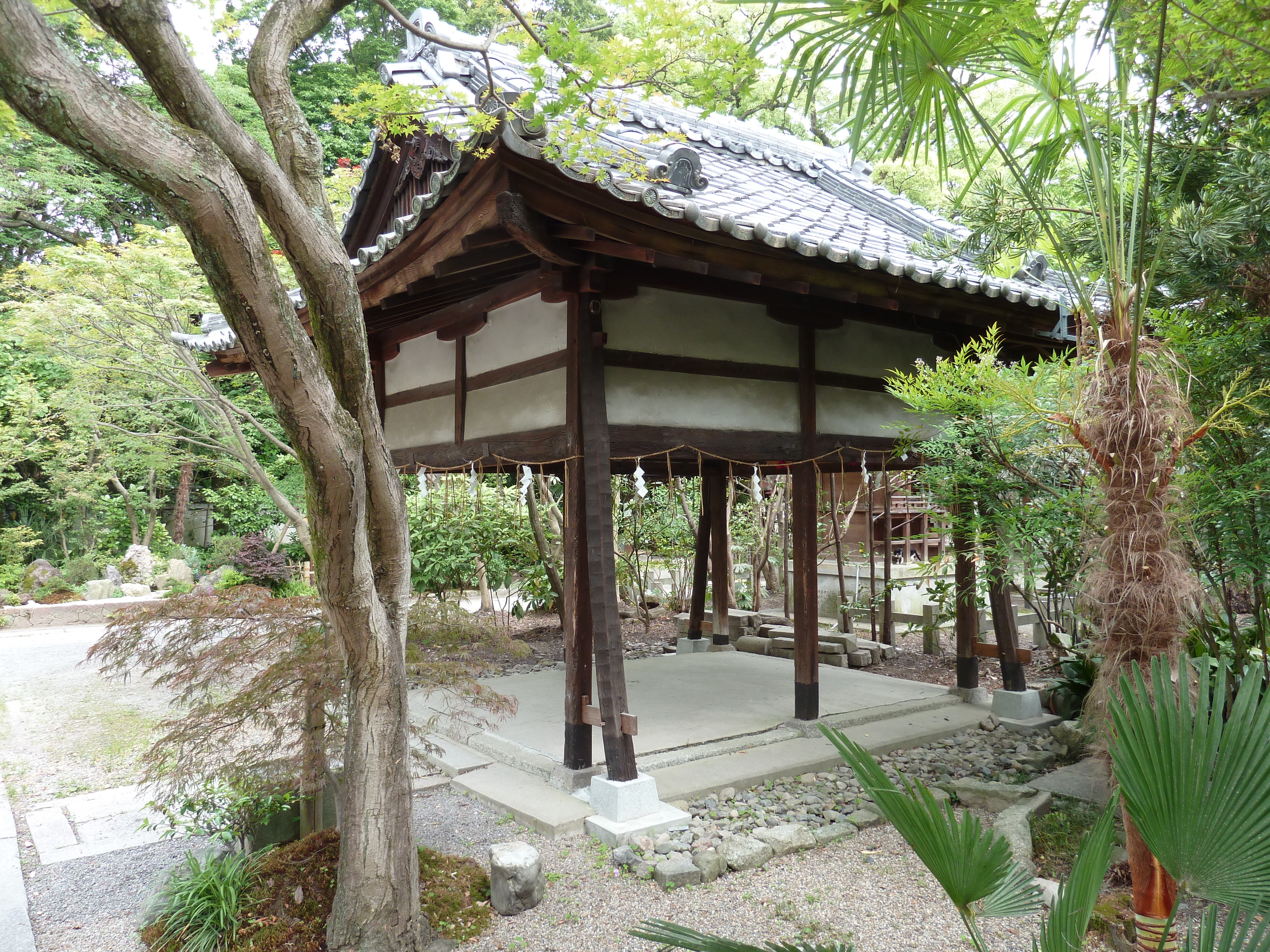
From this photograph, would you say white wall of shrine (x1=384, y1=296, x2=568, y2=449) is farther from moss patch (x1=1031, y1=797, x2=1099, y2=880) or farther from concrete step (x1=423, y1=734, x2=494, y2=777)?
moss patch (x1=1031, y1=797, x2=1099, y2=880)

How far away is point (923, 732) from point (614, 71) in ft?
15.4

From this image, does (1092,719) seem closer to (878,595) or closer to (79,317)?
(878,595)

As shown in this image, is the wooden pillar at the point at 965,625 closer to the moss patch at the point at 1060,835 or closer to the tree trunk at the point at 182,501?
the moss patch at the point at 1060,835

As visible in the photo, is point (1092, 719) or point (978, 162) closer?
point (1092, 719)

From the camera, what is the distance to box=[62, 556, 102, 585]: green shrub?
14.4 meters

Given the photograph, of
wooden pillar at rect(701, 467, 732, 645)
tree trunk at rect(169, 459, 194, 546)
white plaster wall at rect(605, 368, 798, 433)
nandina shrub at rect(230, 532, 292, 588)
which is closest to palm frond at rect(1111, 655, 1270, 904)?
white plaster wall at rect(605, 368, 798, 433)

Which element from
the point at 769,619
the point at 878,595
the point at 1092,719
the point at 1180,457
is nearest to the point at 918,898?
the point at 1092,719

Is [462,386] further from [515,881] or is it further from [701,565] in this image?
[701,565]

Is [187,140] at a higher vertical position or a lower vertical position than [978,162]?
lower

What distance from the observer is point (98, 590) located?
1373 cm

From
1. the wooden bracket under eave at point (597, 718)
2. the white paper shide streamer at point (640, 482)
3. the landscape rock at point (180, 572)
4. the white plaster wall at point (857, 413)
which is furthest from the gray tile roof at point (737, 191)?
the landscape rock at point (180, 572)

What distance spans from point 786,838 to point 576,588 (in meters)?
1.62

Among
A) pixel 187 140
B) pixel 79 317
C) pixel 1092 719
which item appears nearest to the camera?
pixel 187 140

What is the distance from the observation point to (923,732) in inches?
219
